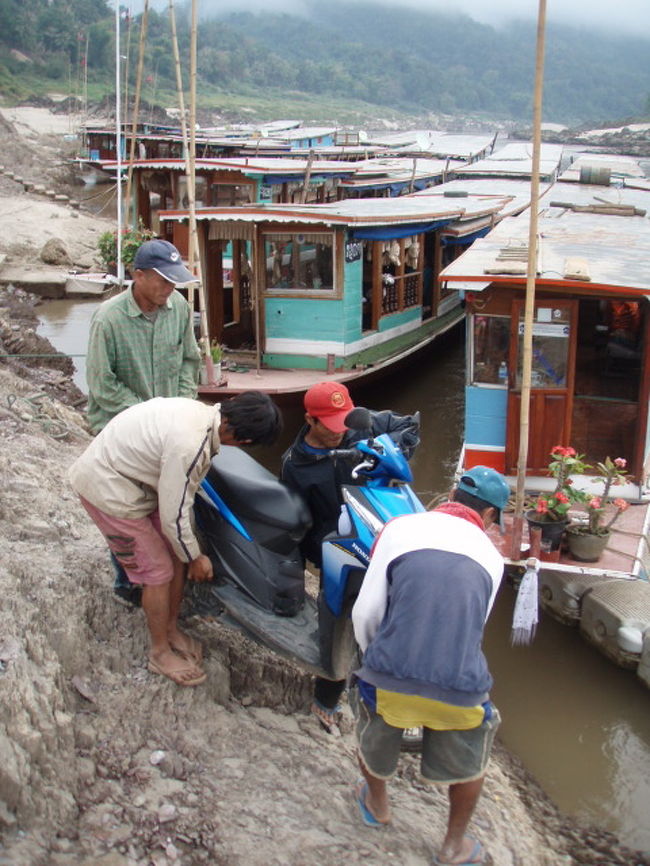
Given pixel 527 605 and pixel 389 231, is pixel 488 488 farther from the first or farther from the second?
pixel 389 231

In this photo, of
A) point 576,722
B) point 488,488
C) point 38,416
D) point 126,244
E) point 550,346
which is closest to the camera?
point 488,488

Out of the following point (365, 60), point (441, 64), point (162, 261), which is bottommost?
point (162, 261)

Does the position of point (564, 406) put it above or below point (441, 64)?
below

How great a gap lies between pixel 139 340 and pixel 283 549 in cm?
136

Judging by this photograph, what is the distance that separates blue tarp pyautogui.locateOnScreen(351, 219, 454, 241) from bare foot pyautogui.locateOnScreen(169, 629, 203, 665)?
701 cm

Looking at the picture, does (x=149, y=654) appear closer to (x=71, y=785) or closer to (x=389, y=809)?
(x=71, y=785)

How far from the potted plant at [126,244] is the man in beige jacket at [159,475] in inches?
431

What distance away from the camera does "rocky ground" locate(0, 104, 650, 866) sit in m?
3.03

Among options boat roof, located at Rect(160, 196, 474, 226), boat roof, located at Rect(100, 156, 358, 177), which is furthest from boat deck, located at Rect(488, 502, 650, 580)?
boat roof, located at Rect(100, 156, 358, 177)

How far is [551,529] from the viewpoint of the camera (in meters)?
5.92

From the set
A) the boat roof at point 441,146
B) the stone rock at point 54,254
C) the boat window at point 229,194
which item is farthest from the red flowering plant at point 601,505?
the boat roof at point 441,146

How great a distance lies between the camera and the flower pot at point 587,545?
5.92 meters

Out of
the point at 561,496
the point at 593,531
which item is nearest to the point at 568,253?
the point at 561,496

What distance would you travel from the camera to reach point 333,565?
343 centimetres
